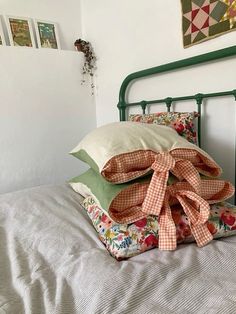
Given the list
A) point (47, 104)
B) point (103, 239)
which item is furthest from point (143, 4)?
point (103, 239)

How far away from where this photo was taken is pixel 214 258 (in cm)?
67

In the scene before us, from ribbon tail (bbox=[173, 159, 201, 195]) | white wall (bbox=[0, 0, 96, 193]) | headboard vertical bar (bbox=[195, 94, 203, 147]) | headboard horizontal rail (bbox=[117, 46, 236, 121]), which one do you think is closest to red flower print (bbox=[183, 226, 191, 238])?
ribbon tail (bbox=[173, 159, 201, 195])

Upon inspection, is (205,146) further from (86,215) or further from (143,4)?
(143,4)

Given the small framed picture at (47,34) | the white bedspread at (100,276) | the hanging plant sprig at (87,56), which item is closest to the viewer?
the white bedspread at (100,276)

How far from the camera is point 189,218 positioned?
75cm

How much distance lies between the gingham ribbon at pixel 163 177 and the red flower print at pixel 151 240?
0.06m

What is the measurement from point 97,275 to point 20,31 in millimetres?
1559

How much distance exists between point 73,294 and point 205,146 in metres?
0.86

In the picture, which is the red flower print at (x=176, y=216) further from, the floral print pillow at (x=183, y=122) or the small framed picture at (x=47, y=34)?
the small framed picture at (x=47, y=34)

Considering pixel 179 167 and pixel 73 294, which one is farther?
pixel 179 167

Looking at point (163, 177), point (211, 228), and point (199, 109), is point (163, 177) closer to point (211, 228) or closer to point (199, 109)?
point (211, 228)

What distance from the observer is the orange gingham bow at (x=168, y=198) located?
72 centimetres

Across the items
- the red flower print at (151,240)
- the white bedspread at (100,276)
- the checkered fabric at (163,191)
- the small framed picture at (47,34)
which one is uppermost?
the small framed picture at (47,34)

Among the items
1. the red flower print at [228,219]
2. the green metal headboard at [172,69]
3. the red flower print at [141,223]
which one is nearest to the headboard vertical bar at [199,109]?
the green metal headboard at [172,69]
